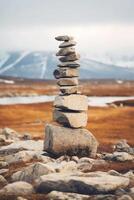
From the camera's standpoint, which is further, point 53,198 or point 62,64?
point 62,64

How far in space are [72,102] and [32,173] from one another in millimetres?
9145

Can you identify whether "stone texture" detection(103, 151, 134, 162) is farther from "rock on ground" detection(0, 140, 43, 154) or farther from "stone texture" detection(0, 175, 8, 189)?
"stone texture" detection(0, 175, 8, 189)

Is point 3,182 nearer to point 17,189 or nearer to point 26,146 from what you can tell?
point 17,189

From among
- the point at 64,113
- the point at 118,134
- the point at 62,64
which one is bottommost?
the point at 118,134

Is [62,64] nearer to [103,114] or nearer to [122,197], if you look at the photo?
[122,197]

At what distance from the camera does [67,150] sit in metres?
37.2

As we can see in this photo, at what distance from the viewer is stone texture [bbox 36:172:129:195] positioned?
25922mm

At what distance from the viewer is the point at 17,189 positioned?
26625mm

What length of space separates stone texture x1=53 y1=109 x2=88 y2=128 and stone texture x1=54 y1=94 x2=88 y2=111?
0.34m

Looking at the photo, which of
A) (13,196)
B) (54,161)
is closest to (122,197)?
(13,196)

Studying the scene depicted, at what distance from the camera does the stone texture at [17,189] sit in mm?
26500

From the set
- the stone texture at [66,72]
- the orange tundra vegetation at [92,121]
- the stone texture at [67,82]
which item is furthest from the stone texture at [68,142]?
the orange tundra vegetation at [92,121]

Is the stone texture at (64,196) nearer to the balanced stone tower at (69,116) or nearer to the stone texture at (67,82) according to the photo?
the balanced stone tower at (69,116)

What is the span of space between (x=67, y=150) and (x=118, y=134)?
27.3 meters
